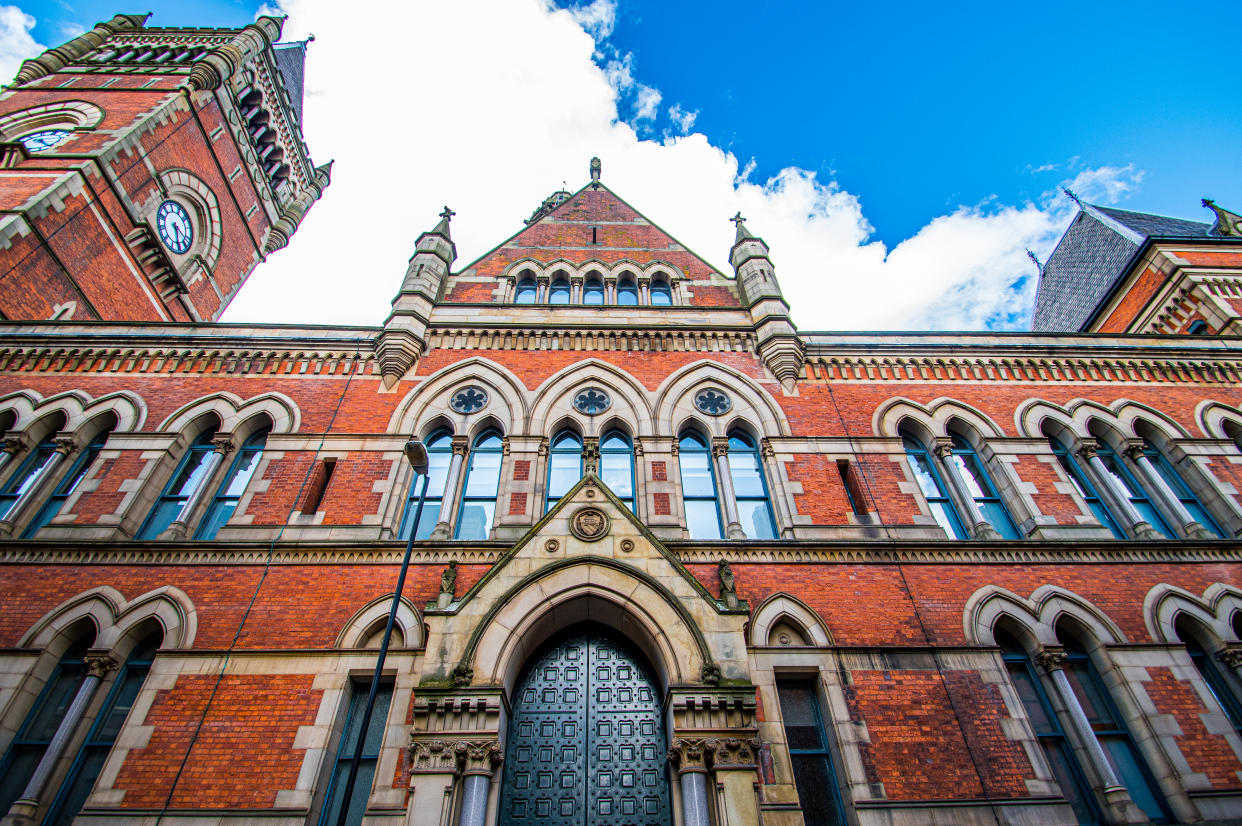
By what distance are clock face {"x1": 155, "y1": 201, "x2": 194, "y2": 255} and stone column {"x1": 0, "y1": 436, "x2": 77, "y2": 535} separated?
1358 centimetres

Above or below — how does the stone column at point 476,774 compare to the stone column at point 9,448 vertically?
below

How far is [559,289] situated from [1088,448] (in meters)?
11.3

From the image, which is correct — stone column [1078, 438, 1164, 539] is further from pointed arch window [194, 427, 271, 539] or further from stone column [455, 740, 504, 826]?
pointed arch window [194, 427, 271, 539]

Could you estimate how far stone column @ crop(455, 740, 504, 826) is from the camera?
22.4ft

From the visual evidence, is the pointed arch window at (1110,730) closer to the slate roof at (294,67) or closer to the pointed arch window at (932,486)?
the pointed arch window at (932,486)

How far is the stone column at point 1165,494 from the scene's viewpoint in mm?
10680

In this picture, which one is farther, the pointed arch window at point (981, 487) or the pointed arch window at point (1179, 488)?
the pointed arch window at point (1179, 488)

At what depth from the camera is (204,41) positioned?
28797mm

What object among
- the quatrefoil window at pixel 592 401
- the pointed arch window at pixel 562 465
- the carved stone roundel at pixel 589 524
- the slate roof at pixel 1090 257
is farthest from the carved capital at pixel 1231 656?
the slate roof at pixel 1090 257

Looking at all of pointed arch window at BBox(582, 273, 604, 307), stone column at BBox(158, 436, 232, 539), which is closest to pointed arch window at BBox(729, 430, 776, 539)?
pointed arch window at BBox(582, 273, 604, 307)

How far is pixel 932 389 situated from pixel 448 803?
11.0 metres

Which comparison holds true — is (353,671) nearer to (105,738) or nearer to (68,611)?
(105,738)

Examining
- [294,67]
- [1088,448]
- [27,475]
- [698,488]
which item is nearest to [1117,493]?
[1088,448]

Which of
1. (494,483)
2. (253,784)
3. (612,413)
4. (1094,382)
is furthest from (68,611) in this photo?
(1094,382)
